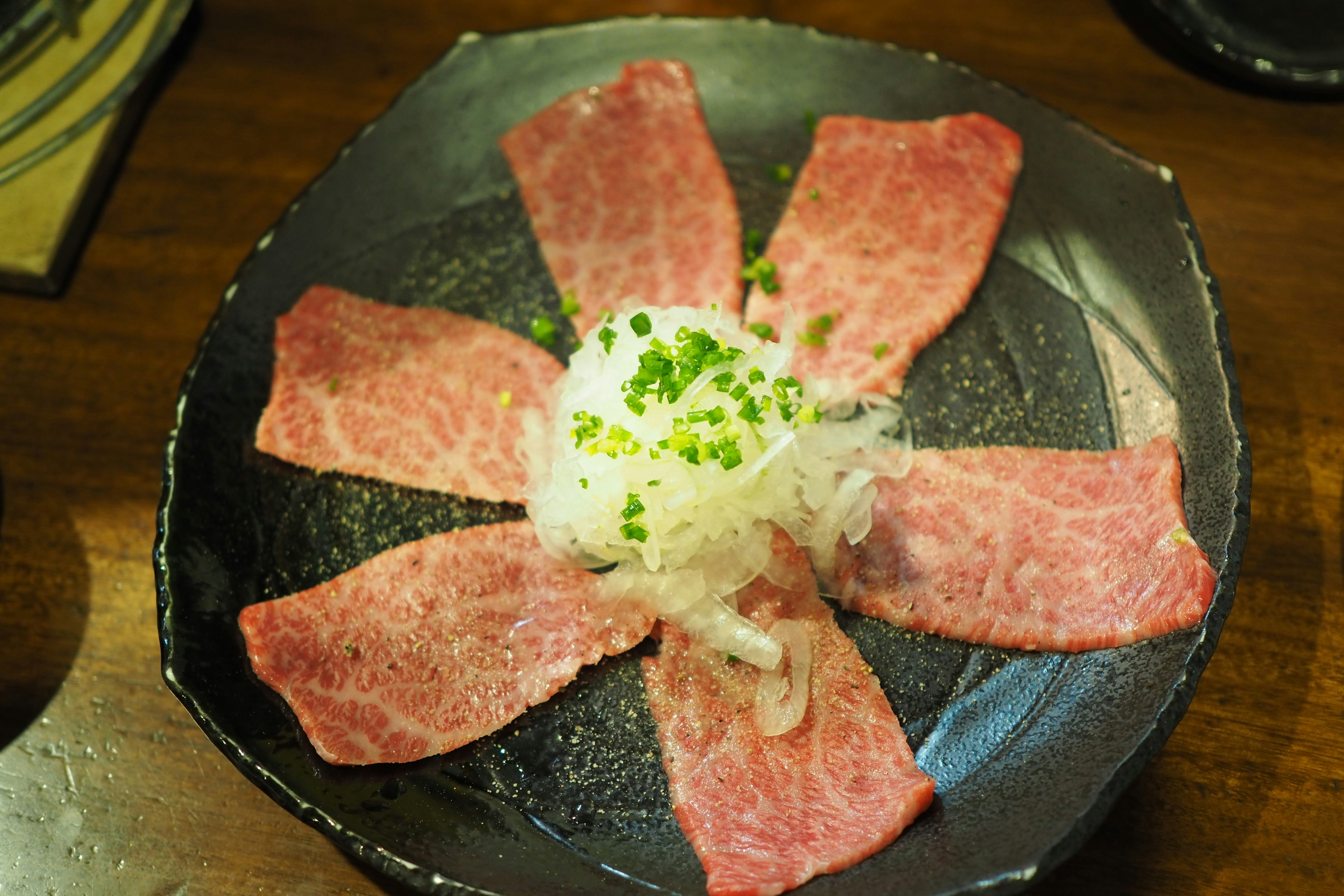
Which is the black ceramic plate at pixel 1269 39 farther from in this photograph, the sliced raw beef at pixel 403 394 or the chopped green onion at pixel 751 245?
the sliced raw beef at pixel 403 394

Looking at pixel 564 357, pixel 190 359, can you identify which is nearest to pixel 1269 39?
pixel 564 357

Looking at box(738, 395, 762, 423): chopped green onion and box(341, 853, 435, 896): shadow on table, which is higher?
box(738, 395, 762, 423): chopped green onion

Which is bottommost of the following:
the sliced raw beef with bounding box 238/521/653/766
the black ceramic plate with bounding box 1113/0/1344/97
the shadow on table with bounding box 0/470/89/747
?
the shadow on table with bounding box 0/470/89/747

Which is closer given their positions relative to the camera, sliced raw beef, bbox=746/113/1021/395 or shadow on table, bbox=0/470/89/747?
shadow on table, bbox=0/470/89/747

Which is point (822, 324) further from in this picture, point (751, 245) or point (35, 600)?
point (35, 600)

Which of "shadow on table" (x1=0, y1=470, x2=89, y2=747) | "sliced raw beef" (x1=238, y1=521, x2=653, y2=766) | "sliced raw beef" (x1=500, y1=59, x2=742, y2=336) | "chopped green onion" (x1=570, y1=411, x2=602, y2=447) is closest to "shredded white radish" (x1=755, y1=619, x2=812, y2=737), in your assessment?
"sliced raw beef" (x1=238, y1=521, x2=653, y2=766)

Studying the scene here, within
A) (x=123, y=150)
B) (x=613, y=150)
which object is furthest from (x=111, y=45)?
(x=613, y=150)

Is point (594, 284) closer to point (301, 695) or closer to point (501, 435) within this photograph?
point (501, 435)

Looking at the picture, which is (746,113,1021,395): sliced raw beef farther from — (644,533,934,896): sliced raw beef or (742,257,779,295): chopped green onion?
Answer: (644,533,934,896): sliced raw beef
